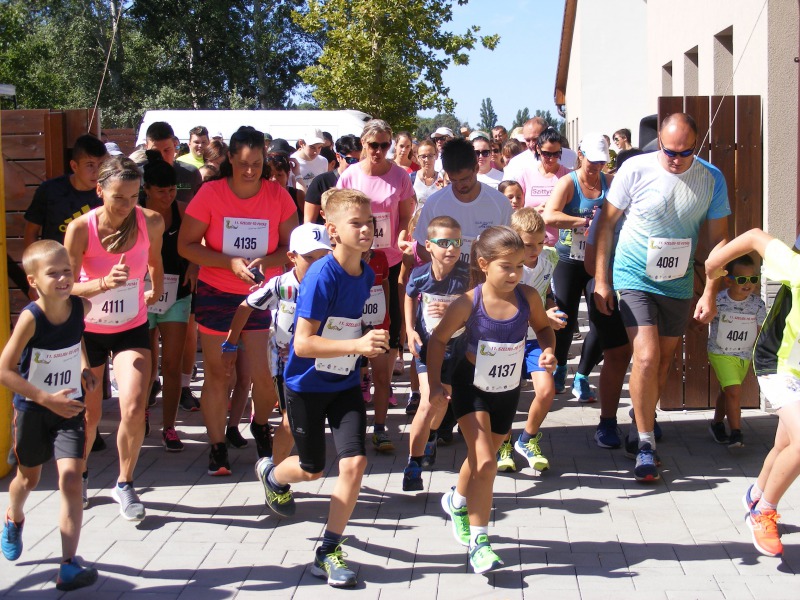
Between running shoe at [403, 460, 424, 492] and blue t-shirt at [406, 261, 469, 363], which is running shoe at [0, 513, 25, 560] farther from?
blue t-shirt at [406, 261, 469, 363]

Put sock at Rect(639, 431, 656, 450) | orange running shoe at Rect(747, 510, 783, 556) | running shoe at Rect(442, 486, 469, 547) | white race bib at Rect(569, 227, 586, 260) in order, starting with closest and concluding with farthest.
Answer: orange running shoe at Rect(747, 510, 783, 556) → running shoe at Rect(442, 486, 469, 547) → sock at Rect(639, 431, 656, 450) → white race bib at Rect(569, 227, 586, 260)

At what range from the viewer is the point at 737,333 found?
260 inches

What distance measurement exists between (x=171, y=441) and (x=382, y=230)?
6.67 ft

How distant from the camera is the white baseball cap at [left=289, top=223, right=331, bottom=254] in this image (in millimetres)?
5145

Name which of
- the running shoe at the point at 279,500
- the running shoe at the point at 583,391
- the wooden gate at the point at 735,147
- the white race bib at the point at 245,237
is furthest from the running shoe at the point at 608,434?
the white race bib at the point at 245,237

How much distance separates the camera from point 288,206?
6.21 metres

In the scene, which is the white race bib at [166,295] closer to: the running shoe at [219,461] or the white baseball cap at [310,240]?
the running shoe at [219,461]

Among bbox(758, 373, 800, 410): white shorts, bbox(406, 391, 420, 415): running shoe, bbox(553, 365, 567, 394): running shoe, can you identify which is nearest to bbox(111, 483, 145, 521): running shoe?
bbox(406, 391, 420, 415): running shoe

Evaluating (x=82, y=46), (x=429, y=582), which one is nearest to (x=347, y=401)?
(x=429, y=582)

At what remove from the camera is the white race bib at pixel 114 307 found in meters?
5.32

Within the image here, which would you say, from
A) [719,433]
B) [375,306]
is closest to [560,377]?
[719,433]

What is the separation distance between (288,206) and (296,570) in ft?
8.02

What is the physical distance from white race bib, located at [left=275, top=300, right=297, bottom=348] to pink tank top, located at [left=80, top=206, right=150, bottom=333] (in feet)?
2.55

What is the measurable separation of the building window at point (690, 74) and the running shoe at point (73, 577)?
9.61 metres
